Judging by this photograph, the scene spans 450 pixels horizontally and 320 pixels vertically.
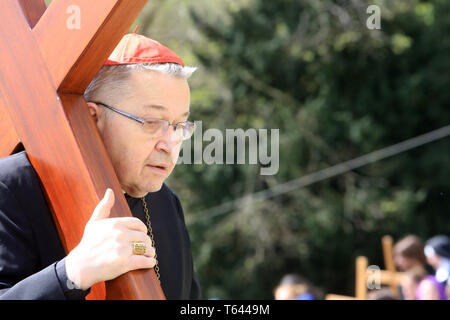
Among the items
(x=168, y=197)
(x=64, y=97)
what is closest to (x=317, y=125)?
(x=168, y=197)

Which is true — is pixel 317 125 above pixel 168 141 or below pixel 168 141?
above

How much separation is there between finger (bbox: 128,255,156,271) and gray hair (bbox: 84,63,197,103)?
1.52 ft

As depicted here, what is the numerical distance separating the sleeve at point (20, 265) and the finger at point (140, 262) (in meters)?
0.12

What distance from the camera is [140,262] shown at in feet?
3.85

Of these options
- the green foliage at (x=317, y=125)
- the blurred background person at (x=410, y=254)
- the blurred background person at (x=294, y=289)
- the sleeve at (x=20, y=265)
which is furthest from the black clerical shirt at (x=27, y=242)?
the green foliage at (x=317, y=125)

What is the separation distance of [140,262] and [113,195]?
0.46 feet

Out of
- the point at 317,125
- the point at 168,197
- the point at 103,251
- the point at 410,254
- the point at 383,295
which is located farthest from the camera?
the point at 317,125

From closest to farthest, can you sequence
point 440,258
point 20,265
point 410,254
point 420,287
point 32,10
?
point 20,265 < point 32,10 < point 420,287 < point 440,258 < point 410,254

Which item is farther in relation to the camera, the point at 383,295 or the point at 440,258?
the point at 440,258

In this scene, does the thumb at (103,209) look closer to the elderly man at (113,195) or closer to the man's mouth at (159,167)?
the elderly man at (113,195)

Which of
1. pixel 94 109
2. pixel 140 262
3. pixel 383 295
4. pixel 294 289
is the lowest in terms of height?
pixel 140 262

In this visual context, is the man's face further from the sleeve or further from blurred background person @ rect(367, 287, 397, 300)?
blurred background person @ rect(367, 287, 397, 300)

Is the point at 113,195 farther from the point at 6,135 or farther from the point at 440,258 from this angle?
the point at 440,258

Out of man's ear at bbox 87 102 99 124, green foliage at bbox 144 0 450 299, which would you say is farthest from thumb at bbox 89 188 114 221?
green foliage at bbox 144 0 450 299
